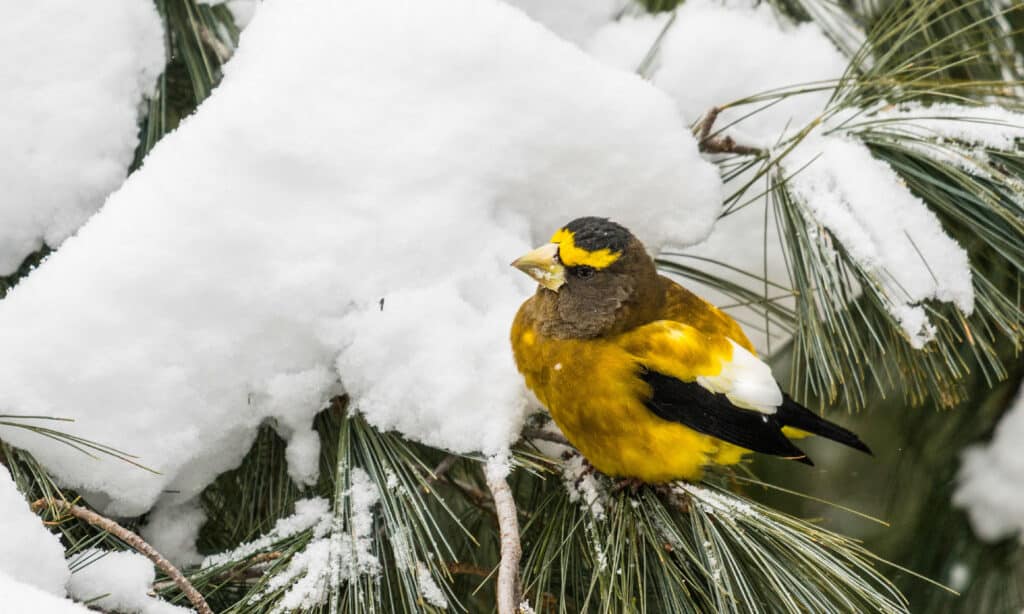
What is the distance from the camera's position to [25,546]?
104cm

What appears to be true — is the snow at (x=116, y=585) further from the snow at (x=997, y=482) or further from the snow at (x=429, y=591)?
the snow at (x=997, y=482)

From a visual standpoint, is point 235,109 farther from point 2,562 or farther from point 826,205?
point 826,205

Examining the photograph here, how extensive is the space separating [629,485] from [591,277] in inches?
14.5

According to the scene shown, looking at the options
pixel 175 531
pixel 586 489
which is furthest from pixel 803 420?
pixel 175 531

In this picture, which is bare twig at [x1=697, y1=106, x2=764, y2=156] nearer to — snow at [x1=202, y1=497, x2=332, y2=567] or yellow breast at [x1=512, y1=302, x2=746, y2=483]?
yellow breast at [x1=512, y1=302, x2=746, y2=483]

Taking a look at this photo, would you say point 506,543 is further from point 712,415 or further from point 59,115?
point 59,115

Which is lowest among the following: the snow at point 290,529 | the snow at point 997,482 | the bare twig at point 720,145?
the snow at point 997,482

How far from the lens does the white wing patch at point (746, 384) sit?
1.59m

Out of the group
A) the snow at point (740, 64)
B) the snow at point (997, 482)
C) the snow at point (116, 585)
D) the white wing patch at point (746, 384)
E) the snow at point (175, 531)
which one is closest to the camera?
the snow at point (116, 585)

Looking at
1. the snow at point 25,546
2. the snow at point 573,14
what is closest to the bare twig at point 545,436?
the snow at point 25,546

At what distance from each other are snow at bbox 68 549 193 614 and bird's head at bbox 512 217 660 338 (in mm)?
733

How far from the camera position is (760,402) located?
1.60 meters

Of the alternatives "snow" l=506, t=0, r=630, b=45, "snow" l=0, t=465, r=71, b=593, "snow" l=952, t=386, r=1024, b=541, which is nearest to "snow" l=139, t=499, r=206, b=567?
"snow" l=0, t=465, r=71, b=593

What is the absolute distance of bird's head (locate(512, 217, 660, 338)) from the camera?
151cm
